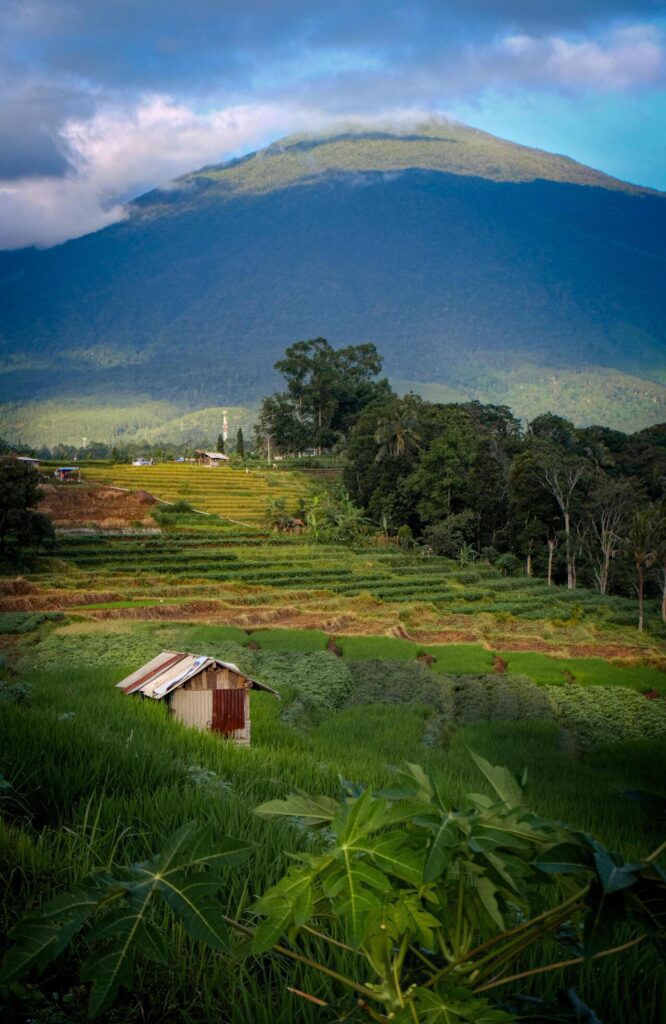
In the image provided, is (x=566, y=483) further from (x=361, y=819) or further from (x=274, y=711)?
(x=361, y=819)

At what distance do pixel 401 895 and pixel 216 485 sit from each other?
4996cm

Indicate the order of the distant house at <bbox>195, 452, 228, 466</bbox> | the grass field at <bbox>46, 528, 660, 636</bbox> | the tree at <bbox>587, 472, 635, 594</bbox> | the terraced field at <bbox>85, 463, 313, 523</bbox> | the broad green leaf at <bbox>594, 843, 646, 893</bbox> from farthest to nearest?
the distant house at <bbox>195, 452, 228, 466</bbox> < the terraced field at <bbox>85, 463, 313, 523</bbox> < the tree at <bbox>587, 472, 635, 594</bbox> < the grass field at <bbox>46, 528, 660, 636</bbox> < the broad green leaf at <bbox>594, 843, 646, 893</bbox>

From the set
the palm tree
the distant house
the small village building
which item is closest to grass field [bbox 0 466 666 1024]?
the small village building

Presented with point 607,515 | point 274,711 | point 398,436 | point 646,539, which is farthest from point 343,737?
point 398,436

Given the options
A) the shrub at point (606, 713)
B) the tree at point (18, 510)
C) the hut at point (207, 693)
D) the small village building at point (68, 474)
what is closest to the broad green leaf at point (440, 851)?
the hut at point (207, 693)

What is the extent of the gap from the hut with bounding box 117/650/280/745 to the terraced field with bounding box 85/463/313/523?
32.6 metres

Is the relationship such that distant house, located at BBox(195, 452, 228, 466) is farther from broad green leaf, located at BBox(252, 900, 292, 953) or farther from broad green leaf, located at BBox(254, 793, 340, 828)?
broad green leaf, located at BBox(252, 900, 292, 953)

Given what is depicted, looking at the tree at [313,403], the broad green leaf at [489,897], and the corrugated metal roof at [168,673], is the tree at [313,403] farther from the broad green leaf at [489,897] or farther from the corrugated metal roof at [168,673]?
the broad green leaf at [489,897]

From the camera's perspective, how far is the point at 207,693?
390 inches

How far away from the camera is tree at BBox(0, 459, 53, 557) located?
2794 centimetres

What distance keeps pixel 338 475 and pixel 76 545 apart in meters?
29.6

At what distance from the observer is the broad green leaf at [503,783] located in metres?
1.31

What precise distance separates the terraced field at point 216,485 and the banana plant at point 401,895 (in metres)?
41.6

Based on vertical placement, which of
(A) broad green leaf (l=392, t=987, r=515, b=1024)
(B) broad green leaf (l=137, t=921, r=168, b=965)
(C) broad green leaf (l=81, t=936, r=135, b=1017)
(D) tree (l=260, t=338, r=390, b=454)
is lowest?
(A) broad green leaf (l=392, t=987, r=515, b=1024)
